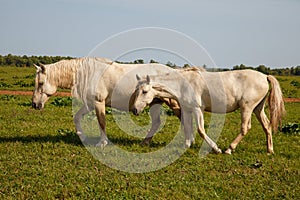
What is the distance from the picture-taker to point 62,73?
1043 cm

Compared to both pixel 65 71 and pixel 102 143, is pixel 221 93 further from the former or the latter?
pixel 65 71

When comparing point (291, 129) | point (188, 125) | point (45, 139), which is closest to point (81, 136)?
point (45, 139)

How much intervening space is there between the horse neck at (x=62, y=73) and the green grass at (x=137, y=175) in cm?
154

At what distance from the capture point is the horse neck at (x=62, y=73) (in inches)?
408

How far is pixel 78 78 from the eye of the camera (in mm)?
10391

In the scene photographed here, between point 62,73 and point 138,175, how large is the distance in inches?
156

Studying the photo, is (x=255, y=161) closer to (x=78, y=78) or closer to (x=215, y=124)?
(x=215, y=124)

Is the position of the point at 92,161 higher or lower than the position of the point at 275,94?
lower

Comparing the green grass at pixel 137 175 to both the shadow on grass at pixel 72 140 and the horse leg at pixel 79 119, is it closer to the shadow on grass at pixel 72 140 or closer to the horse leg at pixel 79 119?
the shadow on grass at pixel 72 140

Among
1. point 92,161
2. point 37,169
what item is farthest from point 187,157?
point 37,169

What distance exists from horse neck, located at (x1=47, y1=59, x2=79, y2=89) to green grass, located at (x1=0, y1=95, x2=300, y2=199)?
154cm

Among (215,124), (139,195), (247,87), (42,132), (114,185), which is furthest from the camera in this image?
(215,124)

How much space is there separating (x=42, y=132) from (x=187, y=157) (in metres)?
4.79

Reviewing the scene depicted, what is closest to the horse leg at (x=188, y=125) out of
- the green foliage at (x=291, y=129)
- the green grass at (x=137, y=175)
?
the green grass at (x=137, y=175)
